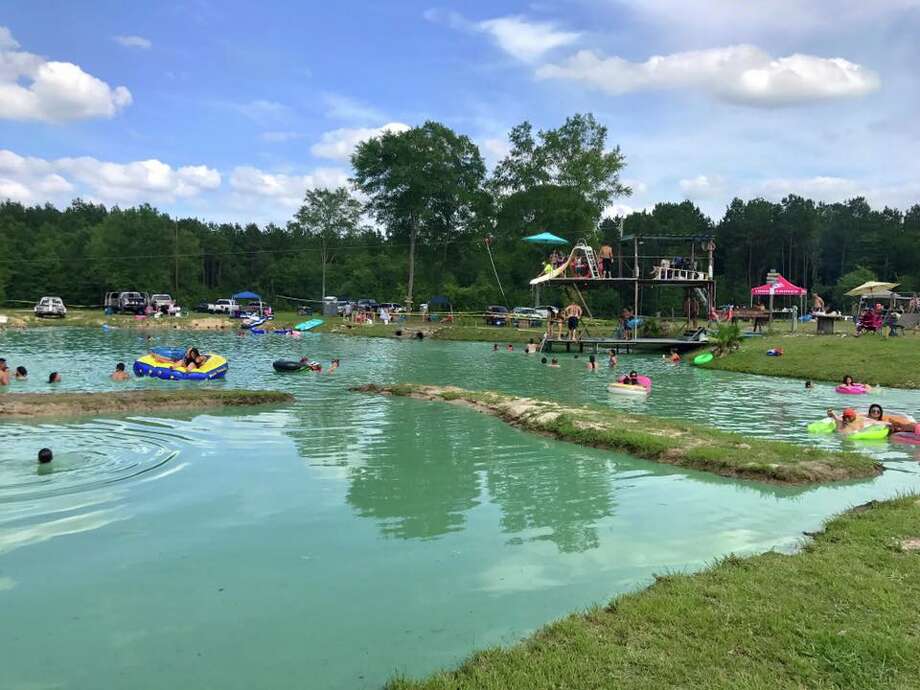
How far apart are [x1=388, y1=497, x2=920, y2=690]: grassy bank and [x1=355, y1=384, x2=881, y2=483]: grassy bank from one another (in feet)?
16.5

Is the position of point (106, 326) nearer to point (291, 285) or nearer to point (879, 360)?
point (291, 285)

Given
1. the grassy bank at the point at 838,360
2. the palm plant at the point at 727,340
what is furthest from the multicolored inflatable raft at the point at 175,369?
the palm plant at the point at 727,340

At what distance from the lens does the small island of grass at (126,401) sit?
18.2m

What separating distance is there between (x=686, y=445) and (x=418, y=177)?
69.3 meters

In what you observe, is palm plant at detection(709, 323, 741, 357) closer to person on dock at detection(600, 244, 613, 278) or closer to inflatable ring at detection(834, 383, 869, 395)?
person on dock at detection(600, 244, 613, 278)

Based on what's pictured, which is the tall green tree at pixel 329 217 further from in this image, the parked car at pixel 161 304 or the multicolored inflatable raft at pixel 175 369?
the multicolored inflatable raft at pixel 175 369

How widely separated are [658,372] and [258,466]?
23.6m

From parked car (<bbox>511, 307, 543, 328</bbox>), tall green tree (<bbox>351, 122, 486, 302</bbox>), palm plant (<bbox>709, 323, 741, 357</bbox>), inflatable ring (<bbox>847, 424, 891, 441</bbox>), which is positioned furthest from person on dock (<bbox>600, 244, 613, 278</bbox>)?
tall green tree (<bbox>351, 122, 486, 302</bbox>)

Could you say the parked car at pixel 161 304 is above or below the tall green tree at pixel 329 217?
below

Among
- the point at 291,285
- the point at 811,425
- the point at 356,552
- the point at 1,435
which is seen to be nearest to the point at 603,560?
the point at 356,552

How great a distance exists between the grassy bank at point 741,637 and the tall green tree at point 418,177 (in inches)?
2859

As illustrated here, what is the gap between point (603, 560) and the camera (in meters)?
8.38

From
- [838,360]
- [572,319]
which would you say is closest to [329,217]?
[572,319]

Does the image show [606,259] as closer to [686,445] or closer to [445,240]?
[686,445]
